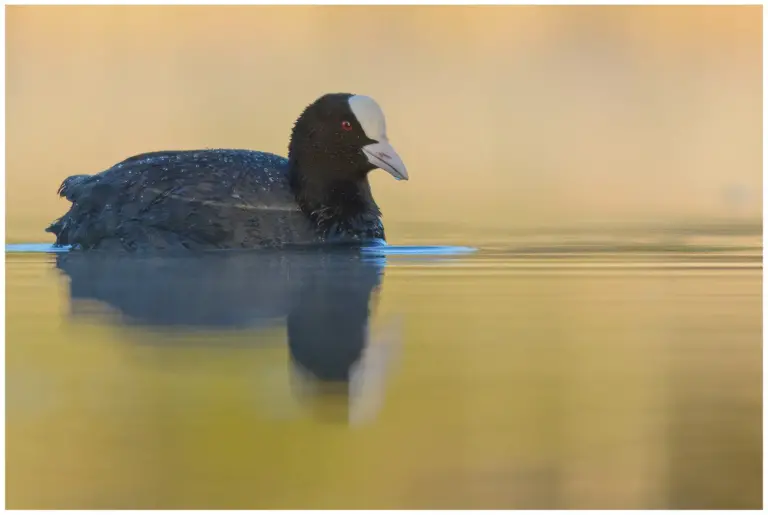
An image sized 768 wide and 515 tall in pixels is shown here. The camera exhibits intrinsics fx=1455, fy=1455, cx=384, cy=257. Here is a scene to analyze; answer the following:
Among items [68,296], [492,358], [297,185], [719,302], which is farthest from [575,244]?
[492,358]

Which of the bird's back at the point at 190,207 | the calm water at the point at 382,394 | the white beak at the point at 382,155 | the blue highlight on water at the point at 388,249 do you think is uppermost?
the white beak at the point at 382,155

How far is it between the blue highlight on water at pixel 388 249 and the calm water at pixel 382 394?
196 centimetres

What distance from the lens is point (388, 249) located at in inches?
407

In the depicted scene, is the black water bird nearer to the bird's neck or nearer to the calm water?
the bird's neck

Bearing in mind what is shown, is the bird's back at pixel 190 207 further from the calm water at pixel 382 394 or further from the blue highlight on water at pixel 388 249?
the calm water at pixel 382 394

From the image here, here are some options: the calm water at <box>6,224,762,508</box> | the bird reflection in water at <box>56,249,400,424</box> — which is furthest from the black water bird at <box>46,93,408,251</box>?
the calm water at <box>6,224,762,508</box>

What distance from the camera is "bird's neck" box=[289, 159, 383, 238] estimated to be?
35.1 ft

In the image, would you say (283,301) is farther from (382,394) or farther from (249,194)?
(249,194)

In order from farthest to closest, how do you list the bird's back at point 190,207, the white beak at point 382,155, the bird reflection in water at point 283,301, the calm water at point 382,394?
the white beak at point 382,155 < the bird's back at point 190,207 < the bird reflection in water at point 283,301 < the calm water at point 382,394

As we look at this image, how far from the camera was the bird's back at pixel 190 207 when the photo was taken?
10.3 meters

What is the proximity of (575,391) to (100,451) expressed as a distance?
169 centimetres

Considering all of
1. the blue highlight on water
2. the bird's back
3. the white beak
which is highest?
the white beak

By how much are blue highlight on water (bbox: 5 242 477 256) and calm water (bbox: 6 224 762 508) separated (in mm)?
1963

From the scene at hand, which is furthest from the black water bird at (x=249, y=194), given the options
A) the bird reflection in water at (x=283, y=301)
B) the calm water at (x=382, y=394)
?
the calm water at (x=382, y=394)
